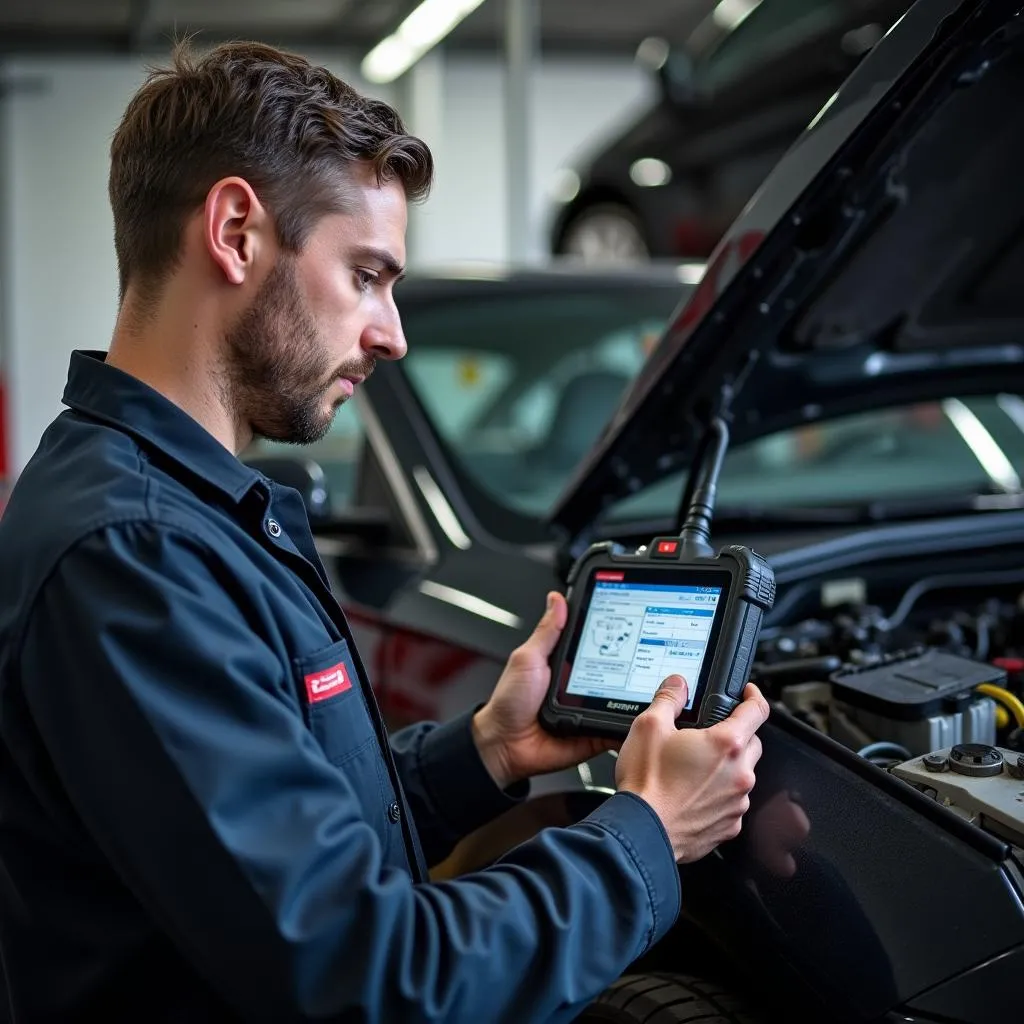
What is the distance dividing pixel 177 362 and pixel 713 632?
1.89 ft

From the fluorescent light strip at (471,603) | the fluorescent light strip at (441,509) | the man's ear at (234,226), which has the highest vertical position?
the man's ear at (234,226)

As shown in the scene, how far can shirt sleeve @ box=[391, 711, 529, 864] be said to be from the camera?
1.44m

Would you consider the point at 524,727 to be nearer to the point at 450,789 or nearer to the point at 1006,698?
the point at 450,789

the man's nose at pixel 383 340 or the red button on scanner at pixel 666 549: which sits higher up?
the man's nose at pixel 383 340

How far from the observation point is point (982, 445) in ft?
8.95

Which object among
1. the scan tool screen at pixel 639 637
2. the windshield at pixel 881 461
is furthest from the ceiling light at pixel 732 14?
the scan tool screen at pixel 639 637

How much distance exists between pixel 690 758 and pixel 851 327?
98 cm

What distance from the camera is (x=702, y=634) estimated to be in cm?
129

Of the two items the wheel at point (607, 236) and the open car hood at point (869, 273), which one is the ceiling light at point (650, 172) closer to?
the wheel at point (607, 236)

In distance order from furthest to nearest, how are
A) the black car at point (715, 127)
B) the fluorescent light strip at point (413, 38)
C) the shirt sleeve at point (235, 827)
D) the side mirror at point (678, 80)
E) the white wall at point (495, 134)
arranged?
the white wall at point (495, 134) → the fluorescent light strip at point (413, 38) → the side mirror at point (678, 80) → the black car at point (715, 127) → the shirt sleeve at point (235, 827)

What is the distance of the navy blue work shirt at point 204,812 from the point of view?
90 cm

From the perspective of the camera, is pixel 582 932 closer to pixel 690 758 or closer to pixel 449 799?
pixel 690 758

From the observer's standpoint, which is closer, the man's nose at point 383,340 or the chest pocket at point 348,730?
the chest pocket at point 348,730

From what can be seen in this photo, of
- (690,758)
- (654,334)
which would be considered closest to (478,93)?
(654,334)
